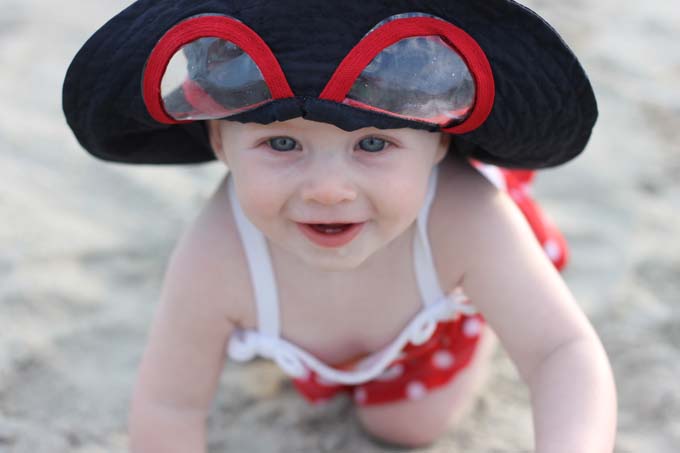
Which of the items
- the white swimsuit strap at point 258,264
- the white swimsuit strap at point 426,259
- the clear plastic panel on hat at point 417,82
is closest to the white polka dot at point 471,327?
the white swimsuit strap at point 426,259

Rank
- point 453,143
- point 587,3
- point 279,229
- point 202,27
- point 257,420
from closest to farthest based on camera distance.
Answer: point 202,27, point 279,229, point 453,143, point 257,420, point 587,3

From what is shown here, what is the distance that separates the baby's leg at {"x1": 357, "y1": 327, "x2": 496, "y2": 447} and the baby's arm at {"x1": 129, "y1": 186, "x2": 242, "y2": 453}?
0.37 metres

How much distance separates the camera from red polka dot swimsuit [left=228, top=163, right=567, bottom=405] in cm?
163

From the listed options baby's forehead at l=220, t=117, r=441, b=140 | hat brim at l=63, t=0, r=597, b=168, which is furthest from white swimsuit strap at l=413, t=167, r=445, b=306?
baby's forehead at l=220, t=117, r=441, b=140

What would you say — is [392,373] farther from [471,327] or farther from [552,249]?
[552,249]

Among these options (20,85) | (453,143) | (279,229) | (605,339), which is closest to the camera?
(279,229)

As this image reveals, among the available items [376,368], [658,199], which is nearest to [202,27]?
[376,368]

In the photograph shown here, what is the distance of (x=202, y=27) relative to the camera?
127cm

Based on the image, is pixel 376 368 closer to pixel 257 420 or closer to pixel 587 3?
pixel 257 420

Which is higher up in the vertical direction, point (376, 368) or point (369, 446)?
point (376, 368)

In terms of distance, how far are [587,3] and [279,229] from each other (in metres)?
2.31

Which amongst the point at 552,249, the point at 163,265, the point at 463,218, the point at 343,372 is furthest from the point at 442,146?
the point at 163,265

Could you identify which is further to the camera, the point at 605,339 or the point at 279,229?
the point at 605,339

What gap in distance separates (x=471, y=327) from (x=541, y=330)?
1.21 ft
